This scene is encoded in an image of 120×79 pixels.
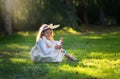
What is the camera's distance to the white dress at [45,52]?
33.0 ft

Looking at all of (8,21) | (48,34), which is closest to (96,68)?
(48,34)

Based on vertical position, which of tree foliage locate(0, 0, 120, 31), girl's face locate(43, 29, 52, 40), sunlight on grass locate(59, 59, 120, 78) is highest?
girl's face locate(43, 29, 52, 40)

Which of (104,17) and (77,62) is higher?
(77,62)

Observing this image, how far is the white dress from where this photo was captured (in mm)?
10062

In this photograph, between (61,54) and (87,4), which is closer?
(61,54)

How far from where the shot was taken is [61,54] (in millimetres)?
10242

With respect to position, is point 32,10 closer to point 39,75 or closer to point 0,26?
point 0,26

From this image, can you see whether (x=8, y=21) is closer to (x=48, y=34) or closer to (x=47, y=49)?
(x=48, y=34)

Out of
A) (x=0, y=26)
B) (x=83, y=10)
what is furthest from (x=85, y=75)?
(x=83, y=10)

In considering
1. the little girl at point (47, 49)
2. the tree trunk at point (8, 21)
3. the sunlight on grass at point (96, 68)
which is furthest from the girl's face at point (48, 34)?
the tree trunk at point (8, 21)

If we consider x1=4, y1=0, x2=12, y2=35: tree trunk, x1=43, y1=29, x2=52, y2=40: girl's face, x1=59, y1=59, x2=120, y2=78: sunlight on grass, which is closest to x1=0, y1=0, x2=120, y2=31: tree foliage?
x1=4, y1=0, x2=12, y2=35: tree trunk

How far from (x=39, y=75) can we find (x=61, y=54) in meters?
2.16

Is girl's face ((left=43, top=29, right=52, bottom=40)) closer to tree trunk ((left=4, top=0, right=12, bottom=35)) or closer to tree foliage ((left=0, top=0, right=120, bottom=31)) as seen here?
tree trunk ((left=4, top=0, right=12, bottom=35))

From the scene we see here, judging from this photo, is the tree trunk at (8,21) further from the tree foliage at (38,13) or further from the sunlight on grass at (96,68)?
the sunlight on grass at (96,68)
